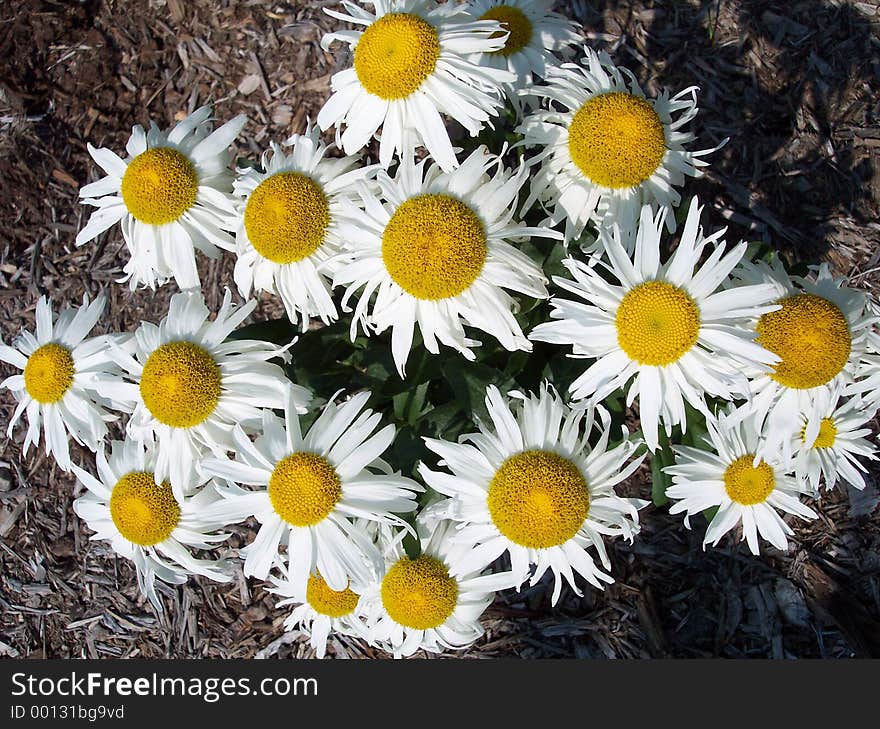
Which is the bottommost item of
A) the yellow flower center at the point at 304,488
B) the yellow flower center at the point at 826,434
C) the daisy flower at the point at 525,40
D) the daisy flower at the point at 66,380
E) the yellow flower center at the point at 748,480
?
the yellow flower center at the point at 304,488

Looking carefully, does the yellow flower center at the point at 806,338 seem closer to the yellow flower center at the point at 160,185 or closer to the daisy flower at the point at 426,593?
the daisy flower at the point at 426,593

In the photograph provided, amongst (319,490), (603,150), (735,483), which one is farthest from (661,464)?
(319,490)

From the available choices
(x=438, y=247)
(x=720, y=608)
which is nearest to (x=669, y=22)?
(x=438, y=247)

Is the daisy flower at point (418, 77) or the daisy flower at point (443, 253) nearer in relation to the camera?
the daisy flower at point (443, 253)

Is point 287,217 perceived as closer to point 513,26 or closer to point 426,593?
point 513,26

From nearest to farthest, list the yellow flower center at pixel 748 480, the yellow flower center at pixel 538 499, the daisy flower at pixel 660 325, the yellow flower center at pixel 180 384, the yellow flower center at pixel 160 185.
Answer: the daisy flower at pixel 660 325 → the yellow flower center at pixel 538 499 → the yellow flower center at pixel 180 384 → the yellow flower center at pixel 160 185 → the yellow flower center at pixel 748 480

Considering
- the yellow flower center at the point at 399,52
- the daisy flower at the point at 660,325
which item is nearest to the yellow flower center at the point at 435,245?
the daisy flower at the point at 660,325
